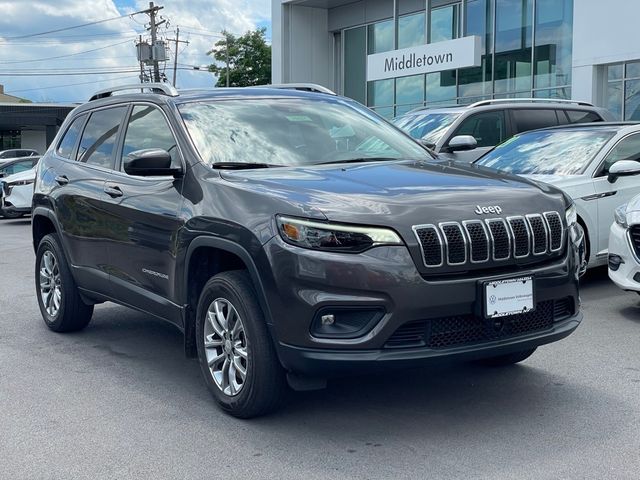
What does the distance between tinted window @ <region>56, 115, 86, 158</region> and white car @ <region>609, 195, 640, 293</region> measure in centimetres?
456

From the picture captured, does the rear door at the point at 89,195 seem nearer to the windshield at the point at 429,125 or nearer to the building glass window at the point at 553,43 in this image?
the windshield at the point at 429,125

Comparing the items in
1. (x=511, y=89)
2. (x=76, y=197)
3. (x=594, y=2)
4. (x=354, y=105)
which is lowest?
(x=76, y=197)

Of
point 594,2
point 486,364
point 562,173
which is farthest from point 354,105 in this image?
point 594,2

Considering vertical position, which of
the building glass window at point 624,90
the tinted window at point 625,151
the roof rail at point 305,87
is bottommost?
the tinted window at point 625,151

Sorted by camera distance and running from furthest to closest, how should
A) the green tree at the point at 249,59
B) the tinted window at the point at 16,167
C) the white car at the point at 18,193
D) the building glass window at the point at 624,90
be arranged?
the green tree at the point at 249,59 → the tinted window at the point at 16,167 → the building glass window at the point at 624,90 → the white car at the point at 18,193

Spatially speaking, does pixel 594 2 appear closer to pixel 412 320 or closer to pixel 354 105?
pixel 354 105

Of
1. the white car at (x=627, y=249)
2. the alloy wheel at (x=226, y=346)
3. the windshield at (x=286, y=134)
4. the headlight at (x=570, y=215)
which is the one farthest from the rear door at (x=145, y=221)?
the white car at (x=627, y=249)

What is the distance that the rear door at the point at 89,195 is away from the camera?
19.4 ft

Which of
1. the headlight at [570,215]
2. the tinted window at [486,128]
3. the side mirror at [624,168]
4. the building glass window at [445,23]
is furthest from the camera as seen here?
the building glass window at [445,23]

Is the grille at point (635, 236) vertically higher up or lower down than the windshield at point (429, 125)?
lower down

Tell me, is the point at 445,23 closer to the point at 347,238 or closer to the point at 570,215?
the point at 570,215

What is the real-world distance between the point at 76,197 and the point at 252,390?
2.70 m

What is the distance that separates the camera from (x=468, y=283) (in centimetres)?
402

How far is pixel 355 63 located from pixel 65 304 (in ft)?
87.0
